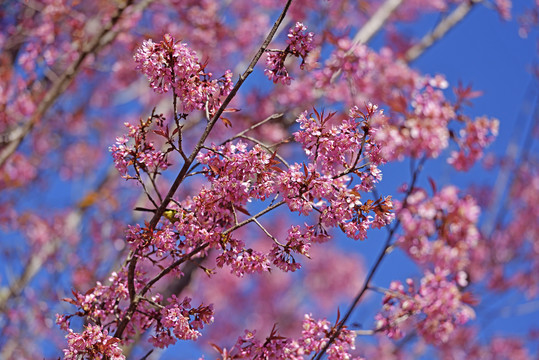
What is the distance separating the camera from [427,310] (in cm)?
274

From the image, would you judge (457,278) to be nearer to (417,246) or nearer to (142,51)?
(417,246)

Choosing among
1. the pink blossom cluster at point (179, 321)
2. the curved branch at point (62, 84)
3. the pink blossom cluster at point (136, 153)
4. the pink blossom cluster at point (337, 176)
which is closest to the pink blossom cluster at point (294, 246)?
the pink blossom cluster at point (337, 176)

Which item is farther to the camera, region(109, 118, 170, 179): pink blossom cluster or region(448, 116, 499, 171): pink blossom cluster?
region(448, 116, 499, 171): pink blossom cluster

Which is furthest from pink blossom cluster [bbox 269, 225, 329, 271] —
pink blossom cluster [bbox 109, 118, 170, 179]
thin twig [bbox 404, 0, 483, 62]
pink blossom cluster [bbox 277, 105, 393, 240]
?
thin twig [bbox 404, 0, 483, 62]

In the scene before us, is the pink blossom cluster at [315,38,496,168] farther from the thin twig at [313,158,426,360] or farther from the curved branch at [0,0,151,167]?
the curved branch at [0,0,151,167]

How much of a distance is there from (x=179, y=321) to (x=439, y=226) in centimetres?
156

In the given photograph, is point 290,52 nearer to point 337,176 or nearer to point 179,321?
point 337,176

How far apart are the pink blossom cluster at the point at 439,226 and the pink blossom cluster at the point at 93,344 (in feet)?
4.81

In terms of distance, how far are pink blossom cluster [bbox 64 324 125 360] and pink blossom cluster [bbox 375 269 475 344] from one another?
1366 millimetres

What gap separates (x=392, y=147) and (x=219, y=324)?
445 inches

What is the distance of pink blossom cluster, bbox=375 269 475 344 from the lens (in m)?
2.67

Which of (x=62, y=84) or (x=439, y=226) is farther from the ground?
(x=62, y=84)

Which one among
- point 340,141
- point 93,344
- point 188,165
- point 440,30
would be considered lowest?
point 93,344

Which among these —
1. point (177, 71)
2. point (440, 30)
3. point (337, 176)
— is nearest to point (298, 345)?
point (337, 176)
